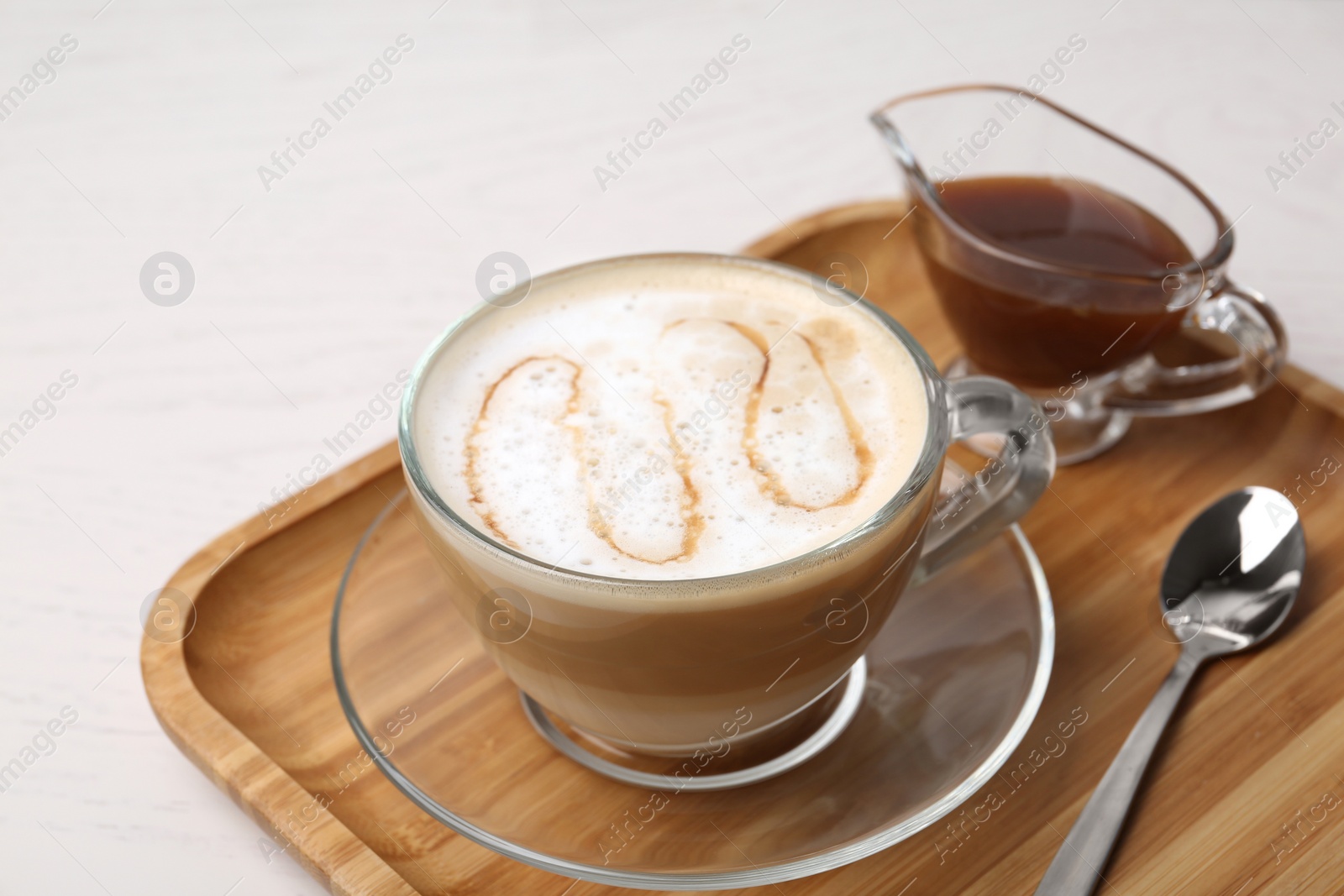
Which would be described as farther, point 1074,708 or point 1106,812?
point 1074,708

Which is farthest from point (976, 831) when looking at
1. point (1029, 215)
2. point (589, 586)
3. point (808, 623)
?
point (1029, 215)

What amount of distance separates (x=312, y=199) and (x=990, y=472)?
123 centimetres

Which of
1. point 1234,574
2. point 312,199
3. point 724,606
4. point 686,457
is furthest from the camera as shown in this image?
point 312,199

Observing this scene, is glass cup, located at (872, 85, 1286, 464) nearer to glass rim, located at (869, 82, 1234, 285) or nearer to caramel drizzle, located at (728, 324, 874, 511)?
glass rim, located at (869, 82, 1234, 285)

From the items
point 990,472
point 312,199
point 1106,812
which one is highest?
point 312,199

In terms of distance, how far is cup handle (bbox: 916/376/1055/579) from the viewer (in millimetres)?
1036

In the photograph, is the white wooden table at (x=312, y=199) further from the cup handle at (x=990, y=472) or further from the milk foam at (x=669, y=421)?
the cup handle at (x=990, y=472)

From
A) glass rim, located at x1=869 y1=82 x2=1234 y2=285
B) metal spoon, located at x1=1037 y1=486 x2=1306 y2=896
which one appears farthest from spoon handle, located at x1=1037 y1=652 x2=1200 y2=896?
glass rim, located at x1=869 y1=82 x2=1234 y2=285

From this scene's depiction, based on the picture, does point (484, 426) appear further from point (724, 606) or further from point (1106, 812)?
point (1106, 812)

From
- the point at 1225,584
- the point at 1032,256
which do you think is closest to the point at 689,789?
the point at 1225,584

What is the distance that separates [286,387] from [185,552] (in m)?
0.30

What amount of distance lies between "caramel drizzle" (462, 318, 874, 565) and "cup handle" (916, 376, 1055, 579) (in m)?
0.09

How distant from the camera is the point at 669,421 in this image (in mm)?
995

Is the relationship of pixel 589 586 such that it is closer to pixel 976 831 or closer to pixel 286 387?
pixel 976 831
